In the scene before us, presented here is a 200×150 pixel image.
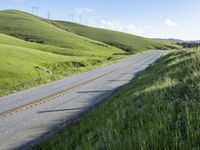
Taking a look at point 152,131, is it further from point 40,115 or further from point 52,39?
point 52,39

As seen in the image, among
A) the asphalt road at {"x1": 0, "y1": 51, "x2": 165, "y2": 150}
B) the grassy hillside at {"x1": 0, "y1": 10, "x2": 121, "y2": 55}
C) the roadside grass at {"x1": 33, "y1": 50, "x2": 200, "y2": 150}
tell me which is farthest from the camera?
the grassy hillside at {"x1": 0, "y1": 10, "x2": 121, "y2": 55}

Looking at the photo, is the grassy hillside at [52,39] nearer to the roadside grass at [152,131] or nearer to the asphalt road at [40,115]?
the asphalt road at [40,115]

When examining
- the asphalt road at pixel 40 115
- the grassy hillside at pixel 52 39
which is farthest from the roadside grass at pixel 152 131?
the grassy hillside at pixel 52 39

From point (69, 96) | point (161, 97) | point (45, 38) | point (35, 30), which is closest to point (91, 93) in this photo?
point (69, 96)

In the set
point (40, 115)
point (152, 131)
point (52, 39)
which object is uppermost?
Result: point (152, 131)

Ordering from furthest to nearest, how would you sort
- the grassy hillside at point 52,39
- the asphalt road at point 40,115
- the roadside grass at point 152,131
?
the grassy hillside at point 52,39
the asphalt road at point 40,115
the roadside grass at point 152,131

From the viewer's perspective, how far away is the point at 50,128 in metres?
11.4

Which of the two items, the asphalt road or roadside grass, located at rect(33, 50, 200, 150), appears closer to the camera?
roadside grass, located at rect(33, 50, 200, 150)

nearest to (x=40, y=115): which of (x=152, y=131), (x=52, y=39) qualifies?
(x=152, y=131)

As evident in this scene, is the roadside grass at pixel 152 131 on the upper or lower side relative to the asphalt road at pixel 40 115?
upper

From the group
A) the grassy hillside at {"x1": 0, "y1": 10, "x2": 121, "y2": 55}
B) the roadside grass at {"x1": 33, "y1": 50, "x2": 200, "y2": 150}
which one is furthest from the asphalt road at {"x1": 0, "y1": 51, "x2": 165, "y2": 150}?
the grassy hillside at {"x1": 0, "y1": 10, "x2": 121, "y2": 55}

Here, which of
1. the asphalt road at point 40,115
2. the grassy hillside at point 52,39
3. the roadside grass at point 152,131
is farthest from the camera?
the grassy hillside at point 52,39

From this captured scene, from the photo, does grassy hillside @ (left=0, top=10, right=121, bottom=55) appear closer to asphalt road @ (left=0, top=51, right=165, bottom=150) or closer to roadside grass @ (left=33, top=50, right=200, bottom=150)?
asphalt road @ (left=0, top=51, right=165, bottom=150)

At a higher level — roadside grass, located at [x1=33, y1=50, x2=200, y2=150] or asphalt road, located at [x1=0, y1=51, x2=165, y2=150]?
roadside grass, located at [x1=33, y1=50, x2=200, y2=150]
